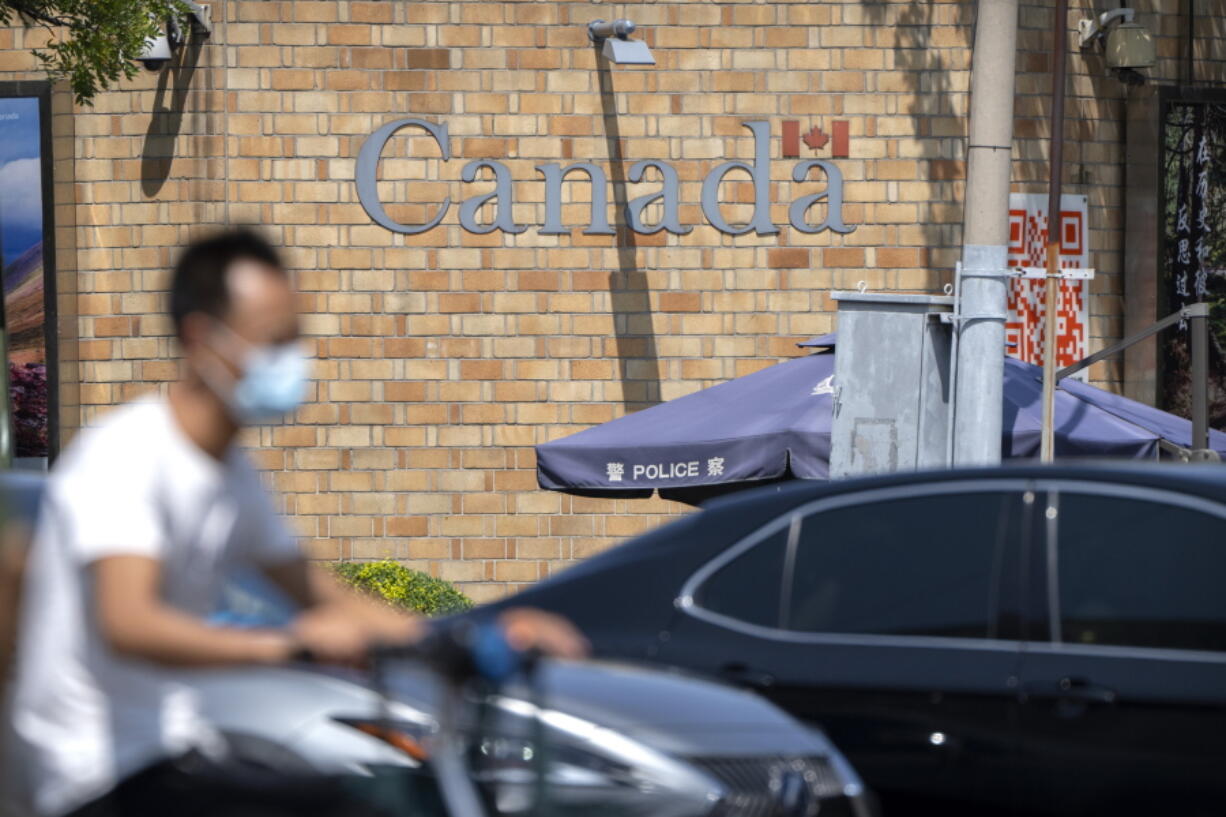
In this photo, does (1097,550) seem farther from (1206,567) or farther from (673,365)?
(673,365)

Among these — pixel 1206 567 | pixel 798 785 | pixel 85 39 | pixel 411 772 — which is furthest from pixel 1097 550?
pixel 85 39

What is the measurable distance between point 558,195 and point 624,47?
52.5 inches

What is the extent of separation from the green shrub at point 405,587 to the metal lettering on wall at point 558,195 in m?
2.67

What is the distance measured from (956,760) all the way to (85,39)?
7.84 m

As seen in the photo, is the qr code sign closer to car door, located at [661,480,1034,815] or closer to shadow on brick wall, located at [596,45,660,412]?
shadow on brick wall, located at [596,45,660,412]

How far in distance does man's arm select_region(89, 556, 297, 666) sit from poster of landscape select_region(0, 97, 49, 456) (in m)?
11.3

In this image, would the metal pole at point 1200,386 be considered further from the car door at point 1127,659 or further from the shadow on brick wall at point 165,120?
the shadow on brick wall at point 165,120

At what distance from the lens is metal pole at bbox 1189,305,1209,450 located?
886 cm

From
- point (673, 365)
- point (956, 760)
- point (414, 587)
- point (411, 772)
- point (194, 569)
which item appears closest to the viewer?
point (194, 569)

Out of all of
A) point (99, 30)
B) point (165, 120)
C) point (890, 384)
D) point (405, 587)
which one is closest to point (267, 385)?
point (890, 384)

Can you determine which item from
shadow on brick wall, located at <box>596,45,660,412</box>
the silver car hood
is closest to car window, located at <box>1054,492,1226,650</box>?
the silver car hood

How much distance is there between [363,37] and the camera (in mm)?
13047

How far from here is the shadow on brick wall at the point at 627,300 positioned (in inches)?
514

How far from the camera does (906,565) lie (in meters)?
4.41
